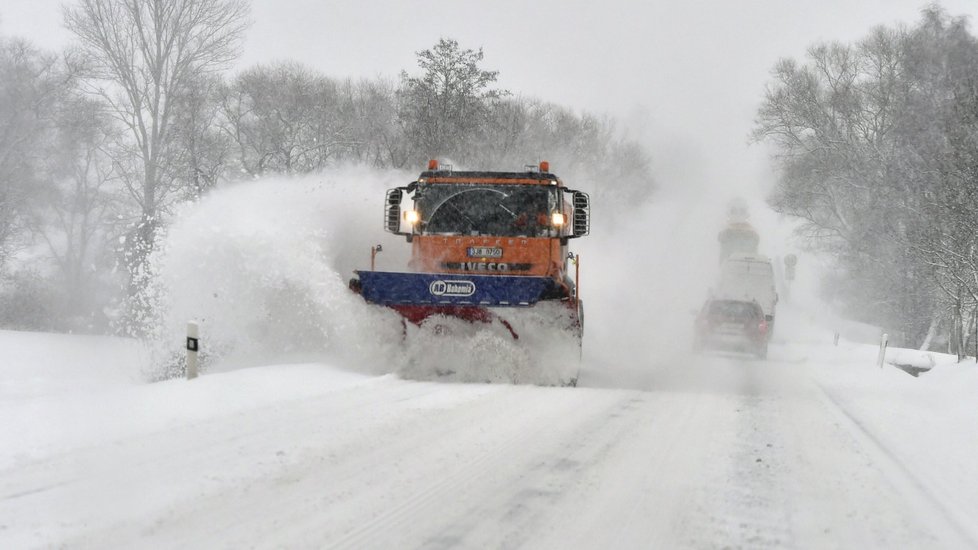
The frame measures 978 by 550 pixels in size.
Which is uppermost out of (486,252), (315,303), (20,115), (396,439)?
(20,115)

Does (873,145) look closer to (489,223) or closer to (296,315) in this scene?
(489,223)

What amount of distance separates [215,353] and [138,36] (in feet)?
74.5

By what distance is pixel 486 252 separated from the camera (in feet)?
38.8

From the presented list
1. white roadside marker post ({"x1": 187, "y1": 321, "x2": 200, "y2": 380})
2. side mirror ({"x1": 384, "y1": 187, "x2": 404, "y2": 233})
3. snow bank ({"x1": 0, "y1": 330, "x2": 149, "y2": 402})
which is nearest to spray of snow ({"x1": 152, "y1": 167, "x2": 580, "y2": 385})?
side mirror ({"x1": 384, "y1": 187, "x2": 404, "y2": 233})

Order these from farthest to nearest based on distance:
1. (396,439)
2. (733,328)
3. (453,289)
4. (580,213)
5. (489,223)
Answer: (733,328) → (489,223) → (580,213) → (453,289) → (396,439)

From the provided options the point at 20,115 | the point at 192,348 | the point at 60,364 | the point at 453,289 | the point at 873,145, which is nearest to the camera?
the point at 192,348

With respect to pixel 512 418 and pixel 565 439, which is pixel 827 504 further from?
pixel 512 418

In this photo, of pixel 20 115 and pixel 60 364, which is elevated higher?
pixel 20 115

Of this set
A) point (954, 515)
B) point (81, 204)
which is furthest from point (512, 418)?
point (81, 204)

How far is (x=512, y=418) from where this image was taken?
25.9 ft

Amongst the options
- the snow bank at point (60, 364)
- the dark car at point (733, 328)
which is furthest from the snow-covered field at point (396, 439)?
the dark car at point (733, 328)

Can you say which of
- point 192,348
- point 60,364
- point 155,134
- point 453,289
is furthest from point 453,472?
point 155,134

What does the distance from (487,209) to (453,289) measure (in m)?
1.99

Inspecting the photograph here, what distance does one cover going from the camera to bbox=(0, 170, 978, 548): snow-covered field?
4.41 metres
